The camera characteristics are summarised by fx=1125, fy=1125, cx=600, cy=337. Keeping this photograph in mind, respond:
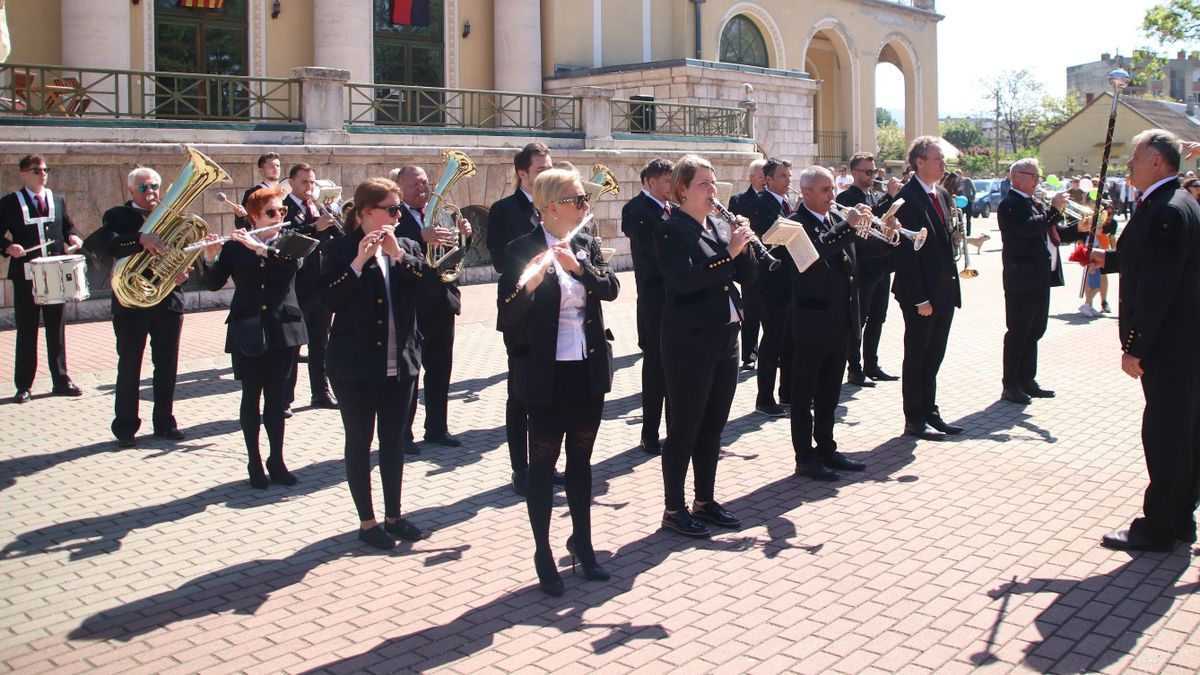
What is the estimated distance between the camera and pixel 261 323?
7.04 metres

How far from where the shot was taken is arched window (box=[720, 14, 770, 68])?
1252 inches

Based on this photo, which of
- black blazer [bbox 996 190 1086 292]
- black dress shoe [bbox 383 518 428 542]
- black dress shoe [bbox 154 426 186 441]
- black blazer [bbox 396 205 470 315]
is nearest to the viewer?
black dress shoe [bbox 383 518 428 542]

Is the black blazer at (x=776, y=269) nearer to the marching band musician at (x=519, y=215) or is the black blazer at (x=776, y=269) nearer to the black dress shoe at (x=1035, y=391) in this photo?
the marching band musician at (x=519, y=215)

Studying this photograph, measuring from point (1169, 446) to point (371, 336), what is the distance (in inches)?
163

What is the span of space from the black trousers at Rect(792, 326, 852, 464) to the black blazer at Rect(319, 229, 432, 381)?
8.66 ft

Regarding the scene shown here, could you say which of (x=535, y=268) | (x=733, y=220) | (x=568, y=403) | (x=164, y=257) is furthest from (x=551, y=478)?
(x=164, y=257)

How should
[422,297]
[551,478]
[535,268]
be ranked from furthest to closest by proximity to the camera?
[422,297], [551,478], [535,268]

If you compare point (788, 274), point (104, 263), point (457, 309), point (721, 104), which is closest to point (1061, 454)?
point (788, 274)

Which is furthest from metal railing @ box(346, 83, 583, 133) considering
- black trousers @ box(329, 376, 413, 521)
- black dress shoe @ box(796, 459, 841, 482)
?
Result: black trousers @ box(329, 376, 413, 521)

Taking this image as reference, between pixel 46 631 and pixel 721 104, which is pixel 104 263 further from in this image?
pixel 721 104

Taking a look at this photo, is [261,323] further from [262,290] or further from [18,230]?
[18,230]

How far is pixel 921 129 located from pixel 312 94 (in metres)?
28.5

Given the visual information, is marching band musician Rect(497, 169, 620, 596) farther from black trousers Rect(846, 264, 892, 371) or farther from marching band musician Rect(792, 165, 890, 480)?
black trousers Rect(846, 264, 892, 371)

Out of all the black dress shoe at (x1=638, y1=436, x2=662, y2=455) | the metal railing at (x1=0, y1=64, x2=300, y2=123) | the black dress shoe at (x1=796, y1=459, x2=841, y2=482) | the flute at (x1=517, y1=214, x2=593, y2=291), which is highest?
the metal railing at (x1=0, y1=64, x2=300, y2=123)
